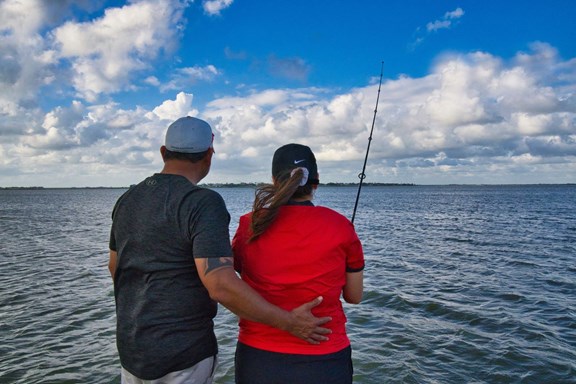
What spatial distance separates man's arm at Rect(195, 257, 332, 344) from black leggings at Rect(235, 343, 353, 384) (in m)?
0.17

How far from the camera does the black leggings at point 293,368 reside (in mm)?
2908

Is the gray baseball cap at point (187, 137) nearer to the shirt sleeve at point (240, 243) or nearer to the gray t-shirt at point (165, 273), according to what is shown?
the gray t-shirt at point (165, 273)

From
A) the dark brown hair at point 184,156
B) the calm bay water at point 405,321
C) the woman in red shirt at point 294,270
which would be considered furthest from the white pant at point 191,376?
the calm bay water at point 405,321

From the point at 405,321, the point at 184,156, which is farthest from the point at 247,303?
the point at 405,321

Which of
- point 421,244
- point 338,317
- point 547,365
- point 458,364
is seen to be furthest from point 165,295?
point 421,244

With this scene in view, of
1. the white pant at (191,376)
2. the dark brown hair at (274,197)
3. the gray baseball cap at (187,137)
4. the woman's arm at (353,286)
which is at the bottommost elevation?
the white pant at (191,376)

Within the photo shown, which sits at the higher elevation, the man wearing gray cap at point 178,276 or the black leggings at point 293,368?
the man wearing gray cap at point 178,276

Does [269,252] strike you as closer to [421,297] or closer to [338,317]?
[338,317]

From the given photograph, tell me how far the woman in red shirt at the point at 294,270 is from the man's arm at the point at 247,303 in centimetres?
12

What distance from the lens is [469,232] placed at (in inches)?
1383

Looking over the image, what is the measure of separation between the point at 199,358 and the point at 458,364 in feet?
23.2

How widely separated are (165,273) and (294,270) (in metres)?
0.86

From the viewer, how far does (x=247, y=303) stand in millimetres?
2803

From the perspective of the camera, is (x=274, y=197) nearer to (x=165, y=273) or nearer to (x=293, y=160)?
(x=293, y=160)
